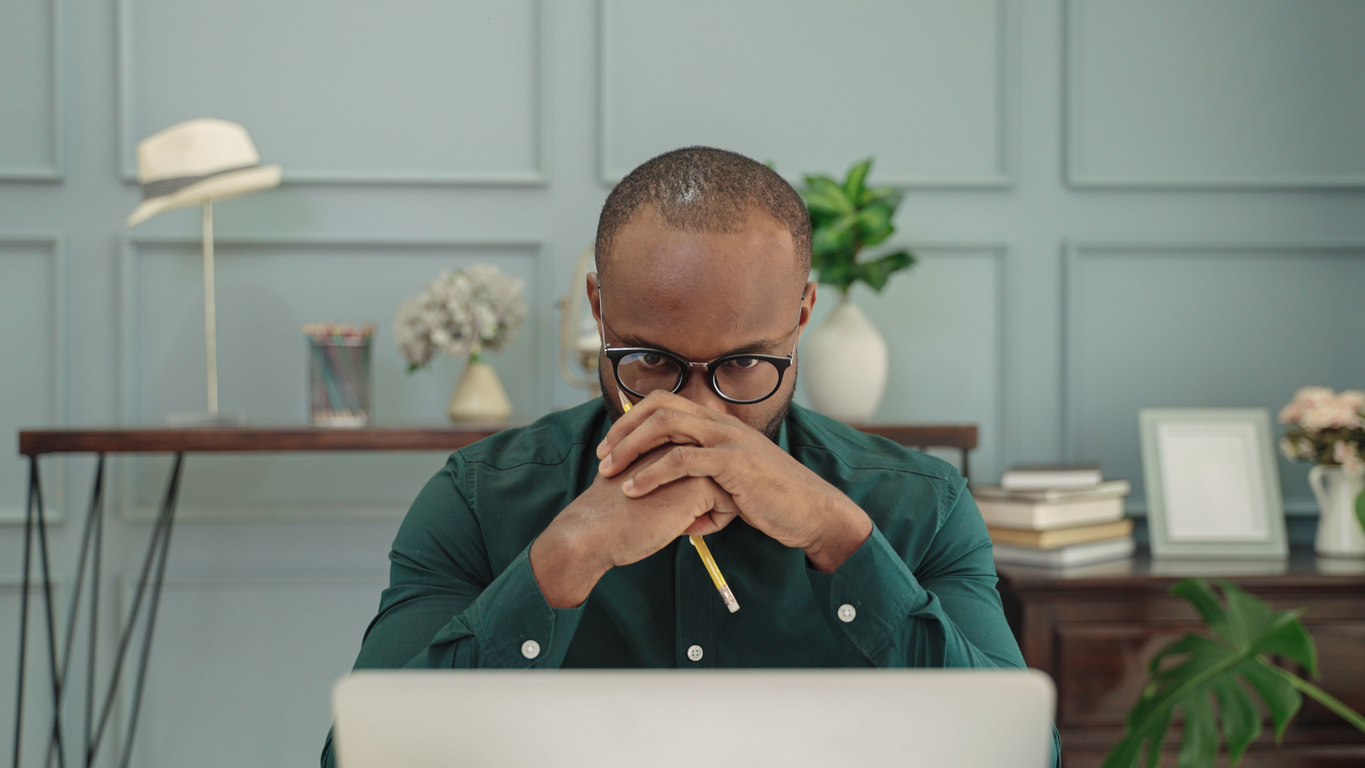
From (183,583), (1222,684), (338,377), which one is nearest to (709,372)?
(1222,684)

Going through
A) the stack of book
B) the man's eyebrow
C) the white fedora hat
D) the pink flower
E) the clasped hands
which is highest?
the white fedora hat

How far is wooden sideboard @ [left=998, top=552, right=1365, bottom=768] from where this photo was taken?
5.81 ft

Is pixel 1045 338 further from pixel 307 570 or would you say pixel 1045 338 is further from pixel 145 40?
pixel 145 40

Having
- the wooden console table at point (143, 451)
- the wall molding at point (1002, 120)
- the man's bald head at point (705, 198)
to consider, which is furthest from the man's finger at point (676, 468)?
the wall molding at point (1002, 120)

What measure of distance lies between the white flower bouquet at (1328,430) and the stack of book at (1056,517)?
1.17 ft

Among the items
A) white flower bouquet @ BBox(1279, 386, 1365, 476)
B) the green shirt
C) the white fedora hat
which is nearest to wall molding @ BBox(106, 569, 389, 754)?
the white fedora hat

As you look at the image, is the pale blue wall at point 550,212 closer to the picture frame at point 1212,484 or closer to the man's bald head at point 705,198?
the picture frame at point 1212,484

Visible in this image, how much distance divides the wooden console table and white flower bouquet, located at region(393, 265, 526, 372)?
0.24 meters

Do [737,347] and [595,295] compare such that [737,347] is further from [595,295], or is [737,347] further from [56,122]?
[56,122]

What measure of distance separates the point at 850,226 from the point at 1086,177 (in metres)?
0.71

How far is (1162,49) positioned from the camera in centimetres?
227

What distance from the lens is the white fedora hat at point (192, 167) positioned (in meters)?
1.95

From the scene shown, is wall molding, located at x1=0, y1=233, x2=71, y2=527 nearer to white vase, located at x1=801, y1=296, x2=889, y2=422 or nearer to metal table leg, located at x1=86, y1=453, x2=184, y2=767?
metal table leg, located at x1=86, y1=453, x2=184, y2=767

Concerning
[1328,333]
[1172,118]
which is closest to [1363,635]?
[1328,333]
